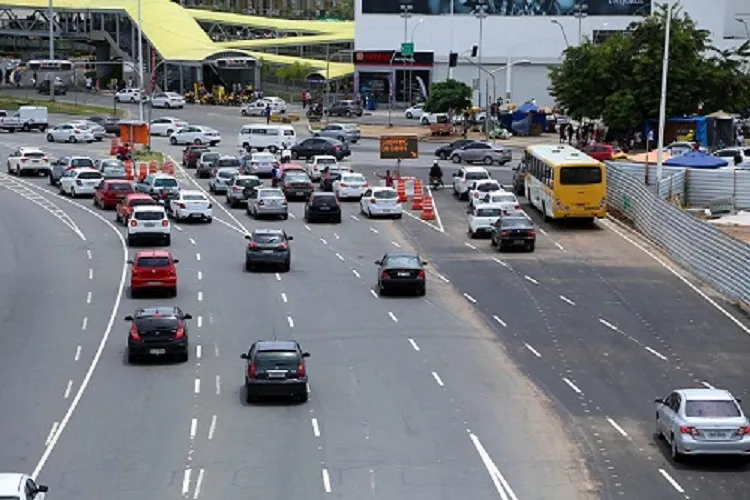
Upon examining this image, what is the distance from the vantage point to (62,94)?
14225cm

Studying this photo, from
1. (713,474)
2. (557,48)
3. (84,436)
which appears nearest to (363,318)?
(84,436)

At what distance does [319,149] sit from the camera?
91.7 meters

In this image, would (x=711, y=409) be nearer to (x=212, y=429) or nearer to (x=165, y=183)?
(x=212, y=429)

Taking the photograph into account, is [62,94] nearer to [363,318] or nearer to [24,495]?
[363,318]

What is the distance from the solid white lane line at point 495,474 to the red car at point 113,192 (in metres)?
38.5

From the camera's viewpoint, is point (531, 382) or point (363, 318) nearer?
point (531, 382)

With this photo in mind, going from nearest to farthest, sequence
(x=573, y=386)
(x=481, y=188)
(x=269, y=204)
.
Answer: (x=573, y=386)
(x=269, y=204)
(x=481, y=188)

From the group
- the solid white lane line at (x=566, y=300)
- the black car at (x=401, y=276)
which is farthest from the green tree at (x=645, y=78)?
the black car at (x=401, y=276)

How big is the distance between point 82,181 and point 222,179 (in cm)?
658

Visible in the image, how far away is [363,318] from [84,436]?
1417 centimetres

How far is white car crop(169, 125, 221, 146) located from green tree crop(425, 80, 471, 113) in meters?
24.3

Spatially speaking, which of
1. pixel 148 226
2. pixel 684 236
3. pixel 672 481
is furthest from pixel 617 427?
pixel 148 226

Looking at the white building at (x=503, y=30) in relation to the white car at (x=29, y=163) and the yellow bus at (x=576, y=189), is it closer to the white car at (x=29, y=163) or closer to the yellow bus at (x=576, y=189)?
the white car at (x=29, y=163)

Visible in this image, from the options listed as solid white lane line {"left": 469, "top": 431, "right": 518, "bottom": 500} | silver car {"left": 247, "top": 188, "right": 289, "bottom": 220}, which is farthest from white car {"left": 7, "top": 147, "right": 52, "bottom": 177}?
solid white lane line {"left": 469, "top": 431, "right": 518, "bottom": 500}
